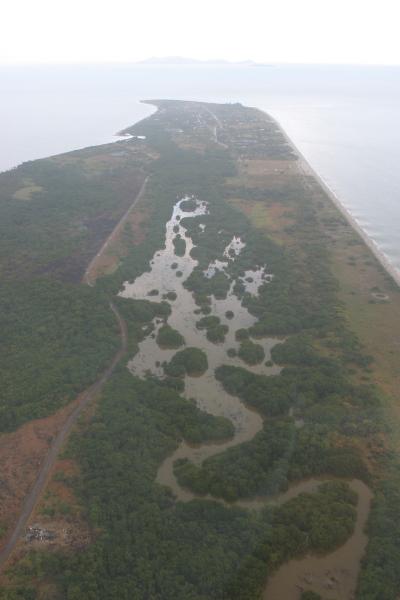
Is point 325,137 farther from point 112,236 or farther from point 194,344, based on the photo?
point 194,344

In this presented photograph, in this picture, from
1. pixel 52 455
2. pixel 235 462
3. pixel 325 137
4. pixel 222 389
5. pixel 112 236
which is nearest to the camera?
pixel 235 462

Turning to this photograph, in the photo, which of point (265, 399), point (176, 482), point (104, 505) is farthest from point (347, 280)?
point (104, 505)

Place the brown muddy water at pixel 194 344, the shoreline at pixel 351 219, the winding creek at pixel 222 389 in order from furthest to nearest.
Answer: the shoreline at pixel 351 219 < the brown muddy water at pixel 194 344 < the winding creek at pixel 222 389

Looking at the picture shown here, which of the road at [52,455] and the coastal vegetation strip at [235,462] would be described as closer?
the coastal vegetation strip at [235,462]

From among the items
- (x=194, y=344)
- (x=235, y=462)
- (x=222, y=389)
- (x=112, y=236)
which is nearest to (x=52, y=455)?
(x=235, y=462)

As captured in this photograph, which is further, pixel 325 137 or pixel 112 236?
pixel 325 137

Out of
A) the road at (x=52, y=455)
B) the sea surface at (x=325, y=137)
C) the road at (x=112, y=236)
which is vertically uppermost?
the sea surface at (x=325, y=137)

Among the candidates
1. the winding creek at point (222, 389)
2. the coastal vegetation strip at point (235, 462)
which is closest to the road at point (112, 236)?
the coastal vegetation strip at point (235, 462)

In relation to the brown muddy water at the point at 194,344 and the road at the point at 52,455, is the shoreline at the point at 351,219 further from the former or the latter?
the road at the point at 52,455

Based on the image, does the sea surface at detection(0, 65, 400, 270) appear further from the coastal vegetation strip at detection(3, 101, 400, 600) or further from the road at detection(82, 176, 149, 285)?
the road at detection(82, 176, 149, 285)
